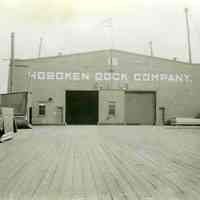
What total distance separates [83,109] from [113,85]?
5.63 metres

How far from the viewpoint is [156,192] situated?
19.3 feet

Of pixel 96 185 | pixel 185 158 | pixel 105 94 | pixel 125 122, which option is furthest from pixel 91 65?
pixel 96 185

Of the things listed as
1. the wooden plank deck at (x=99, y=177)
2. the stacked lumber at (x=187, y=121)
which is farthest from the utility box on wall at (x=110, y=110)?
the wooden plank deck at (x=99, y=177)

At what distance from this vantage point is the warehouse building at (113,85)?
38531 millimetres

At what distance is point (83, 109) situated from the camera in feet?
141

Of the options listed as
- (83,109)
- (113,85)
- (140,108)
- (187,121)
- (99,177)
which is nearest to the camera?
(99,177)

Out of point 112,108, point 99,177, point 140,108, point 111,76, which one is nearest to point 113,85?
point 111,76

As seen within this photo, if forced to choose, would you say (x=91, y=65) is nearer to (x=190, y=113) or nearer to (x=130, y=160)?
(x=190, y=113)

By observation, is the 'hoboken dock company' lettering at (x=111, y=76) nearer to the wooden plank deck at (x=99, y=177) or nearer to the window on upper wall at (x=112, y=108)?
the window on upper wall at (x=112, y=108)

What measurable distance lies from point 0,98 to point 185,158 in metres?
26.2

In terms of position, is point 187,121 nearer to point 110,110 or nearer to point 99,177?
point 110,110

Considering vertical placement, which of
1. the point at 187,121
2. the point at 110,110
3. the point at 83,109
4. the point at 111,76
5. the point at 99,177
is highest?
the point at 111,76

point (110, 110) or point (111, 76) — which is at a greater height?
point (111, 76)

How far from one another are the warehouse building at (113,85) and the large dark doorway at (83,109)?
1.36 m
